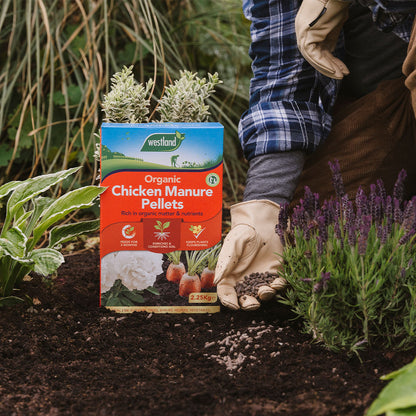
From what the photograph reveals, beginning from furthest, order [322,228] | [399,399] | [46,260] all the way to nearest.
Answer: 1. [46,260]
2. [322,228]
3. [399,399]

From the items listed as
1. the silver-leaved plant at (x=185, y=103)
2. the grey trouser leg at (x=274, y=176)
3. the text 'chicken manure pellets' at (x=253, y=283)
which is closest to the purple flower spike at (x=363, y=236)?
the text 'chicken manure pellets' at (x=253, y=283)

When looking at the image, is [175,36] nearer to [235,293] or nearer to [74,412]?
[235,293]

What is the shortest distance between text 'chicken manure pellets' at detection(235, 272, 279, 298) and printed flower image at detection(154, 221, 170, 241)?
11.9 inches

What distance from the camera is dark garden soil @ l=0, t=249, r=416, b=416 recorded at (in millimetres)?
1355

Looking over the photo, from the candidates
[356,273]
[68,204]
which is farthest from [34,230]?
[356,273]

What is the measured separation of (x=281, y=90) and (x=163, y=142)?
26.4 inches

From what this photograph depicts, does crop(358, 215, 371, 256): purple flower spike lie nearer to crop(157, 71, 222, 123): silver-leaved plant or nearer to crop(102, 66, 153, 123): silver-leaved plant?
crop(157, 71, 222, 123): silver-leaved plant

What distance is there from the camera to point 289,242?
176 centimetres

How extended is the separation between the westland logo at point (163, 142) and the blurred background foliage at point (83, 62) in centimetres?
99

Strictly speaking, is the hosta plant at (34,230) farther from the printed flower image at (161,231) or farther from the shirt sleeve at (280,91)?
the shirt sleeve at (280,91)

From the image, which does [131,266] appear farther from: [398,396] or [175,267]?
[398,396]

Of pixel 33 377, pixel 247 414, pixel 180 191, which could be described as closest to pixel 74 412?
pixel 33 377

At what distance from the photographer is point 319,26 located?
1.88 m

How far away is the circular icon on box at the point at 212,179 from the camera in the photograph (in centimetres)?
183
